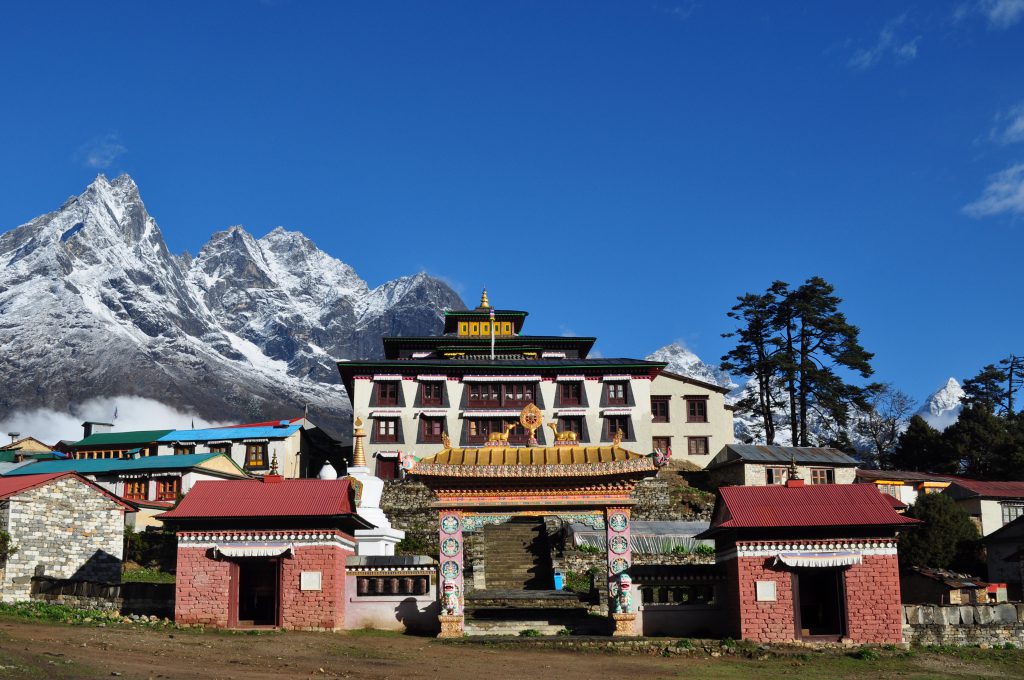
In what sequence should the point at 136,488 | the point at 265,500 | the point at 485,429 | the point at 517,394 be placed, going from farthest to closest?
the point at 517,394, the point at 485,429, the point at 136,488, the point at 265,500

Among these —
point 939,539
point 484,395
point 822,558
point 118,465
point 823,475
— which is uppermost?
A: point 484,395

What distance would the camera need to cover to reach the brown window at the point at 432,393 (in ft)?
198

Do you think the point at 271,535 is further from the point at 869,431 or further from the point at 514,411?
the point at 869,431

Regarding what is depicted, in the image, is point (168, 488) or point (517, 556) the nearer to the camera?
point (517, 556)

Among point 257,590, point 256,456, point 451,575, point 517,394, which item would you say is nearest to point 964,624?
point 451,575

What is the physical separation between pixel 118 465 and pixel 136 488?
183 centimetres

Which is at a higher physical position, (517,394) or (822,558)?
(517,394)

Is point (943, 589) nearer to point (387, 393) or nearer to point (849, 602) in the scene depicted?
point (849, 602)

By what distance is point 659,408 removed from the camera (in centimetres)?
6344

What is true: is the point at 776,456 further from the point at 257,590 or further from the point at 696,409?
the point at 257,590

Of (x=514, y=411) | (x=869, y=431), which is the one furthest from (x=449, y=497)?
(x=869, y=431)

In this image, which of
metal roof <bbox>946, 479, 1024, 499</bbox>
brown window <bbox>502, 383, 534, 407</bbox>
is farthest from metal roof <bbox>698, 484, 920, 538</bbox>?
brown window <bbox>502, 383, 534, 407</bbox>

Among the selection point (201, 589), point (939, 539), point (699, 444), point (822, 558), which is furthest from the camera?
point (699, 444)

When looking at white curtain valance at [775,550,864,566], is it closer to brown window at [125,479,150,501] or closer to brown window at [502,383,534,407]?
brown window at [125,479,150,501]
